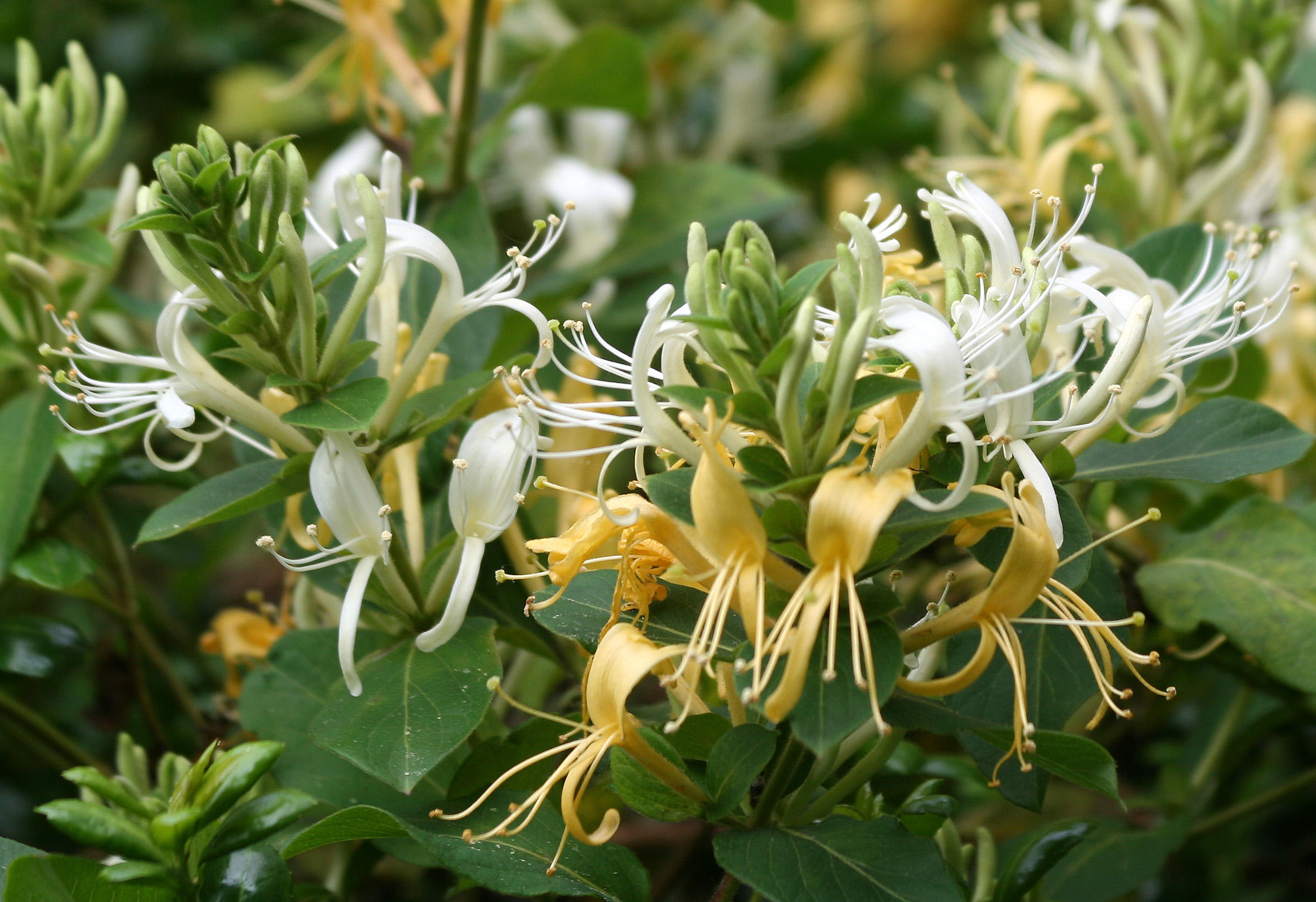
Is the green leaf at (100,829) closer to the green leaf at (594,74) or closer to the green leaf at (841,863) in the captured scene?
the green leaf at (841,863)

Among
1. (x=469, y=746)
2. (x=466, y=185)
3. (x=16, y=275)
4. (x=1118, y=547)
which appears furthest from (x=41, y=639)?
(x=1118, y=547)

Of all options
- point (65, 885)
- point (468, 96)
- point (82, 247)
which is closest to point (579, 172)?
point (468, 96)

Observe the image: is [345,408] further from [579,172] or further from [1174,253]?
[579,172]

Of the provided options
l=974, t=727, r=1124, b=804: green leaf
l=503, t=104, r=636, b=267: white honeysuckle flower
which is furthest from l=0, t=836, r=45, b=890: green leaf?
l=503, t=104, r=636, b=267: white honeysuckle flower

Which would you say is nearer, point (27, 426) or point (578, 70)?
point (27, 426)

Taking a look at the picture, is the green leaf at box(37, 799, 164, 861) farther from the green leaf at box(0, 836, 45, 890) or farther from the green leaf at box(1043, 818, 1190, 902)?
the green leaf at box(1043, 818, 1190, 902)

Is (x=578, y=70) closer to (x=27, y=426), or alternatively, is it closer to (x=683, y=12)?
(x=27, y=426)

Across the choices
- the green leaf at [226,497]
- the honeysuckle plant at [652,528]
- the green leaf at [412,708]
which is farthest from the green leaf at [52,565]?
the green leaf at [412,708]
